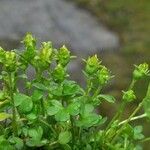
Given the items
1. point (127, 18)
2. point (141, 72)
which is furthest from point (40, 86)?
point (127, 18)

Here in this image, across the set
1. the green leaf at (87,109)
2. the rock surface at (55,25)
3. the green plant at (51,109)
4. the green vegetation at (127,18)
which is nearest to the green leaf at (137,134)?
the green plant at (51,109)

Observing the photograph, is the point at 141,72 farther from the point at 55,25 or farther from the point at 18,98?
the point at 55,25

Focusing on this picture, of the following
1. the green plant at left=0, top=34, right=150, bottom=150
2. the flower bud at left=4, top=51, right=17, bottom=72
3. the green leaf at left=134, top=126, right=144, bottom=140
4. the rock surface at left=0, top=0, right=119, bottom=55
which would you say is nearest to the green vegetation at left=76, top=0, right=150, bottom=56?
the rock surface at left=0, top=0, right=119, bottom=55

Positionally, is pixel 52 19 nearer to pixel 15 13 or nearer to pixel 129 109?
pixel 15 13

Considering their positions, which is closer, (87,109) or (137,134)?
(87,109)

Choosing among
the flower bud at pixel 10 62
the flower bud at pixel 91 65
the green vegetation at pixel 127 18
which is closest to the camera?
the flower bud at pixel 10 62

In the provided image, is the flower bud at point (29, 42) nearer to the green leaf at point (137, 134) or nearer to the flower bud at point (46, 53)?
the flower bud at point (46, 53)

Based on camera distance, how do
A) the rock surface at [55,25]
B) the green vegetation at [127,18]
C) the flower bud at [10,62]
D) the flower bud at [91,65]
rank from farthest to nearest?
the green vegetation at [127,18], the rock surface at [55,25], the flower bud at [91,65], the flower bud at [10,62]

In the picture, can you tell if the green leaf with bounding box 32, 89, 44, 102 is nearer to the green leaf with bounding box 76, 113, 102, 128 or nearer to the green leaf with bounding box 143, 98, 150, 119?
→ the green leaf with bounding box 76, 113, 102, 128
